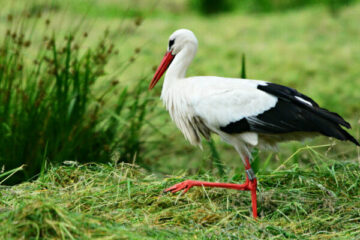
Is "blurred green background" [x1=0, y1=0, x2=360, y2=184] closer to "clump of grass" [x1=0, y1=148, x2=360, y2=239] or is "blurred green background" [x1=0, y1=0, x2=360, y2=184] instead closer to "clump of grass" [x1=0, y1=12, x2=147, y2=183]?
"clump of grass" [x1=0, y1=12, x2=147, y2=183]

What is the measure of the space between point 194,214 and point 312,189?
76 centimetres

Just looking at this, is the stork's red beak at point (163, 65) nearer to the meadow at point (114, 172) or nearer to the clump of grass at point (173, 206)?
the meadow at point (114, 172)

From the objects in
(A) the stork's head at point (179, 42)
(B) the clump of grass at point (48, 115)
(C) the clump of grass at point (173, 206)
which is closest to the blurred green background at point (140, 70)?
(B) the clump of grass at point (48, 115)

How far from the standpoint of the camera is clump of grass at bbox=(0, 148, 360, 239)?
2229mm

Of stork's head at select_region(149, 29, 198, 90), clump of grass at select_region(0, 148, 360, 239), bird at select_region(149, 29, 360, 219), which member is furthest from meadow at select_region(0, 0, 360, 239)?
stork's head at select_region(149, 29, 198, 90)

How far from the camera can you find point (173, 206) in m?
2.86

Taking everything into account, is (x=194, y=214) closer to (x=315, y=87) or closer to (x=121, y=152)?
(x=121, y=152)

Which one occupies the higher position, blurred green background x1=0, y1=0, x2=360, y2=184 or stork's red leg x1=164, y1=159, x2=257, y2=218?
blurred green background x1=0, y1=0, x2=360, y2=184

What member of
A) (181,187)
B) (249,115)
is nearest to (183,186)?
(181,187)

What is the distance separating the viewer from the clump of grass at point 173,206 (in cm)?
223

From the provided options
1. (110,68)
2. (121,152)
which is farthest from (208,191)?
(110,68)

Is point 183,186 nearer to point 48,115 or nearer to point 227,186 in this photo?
point 227,186

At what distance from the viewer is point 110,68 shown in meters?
6.29

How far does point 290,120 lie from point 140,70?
3579 mm
